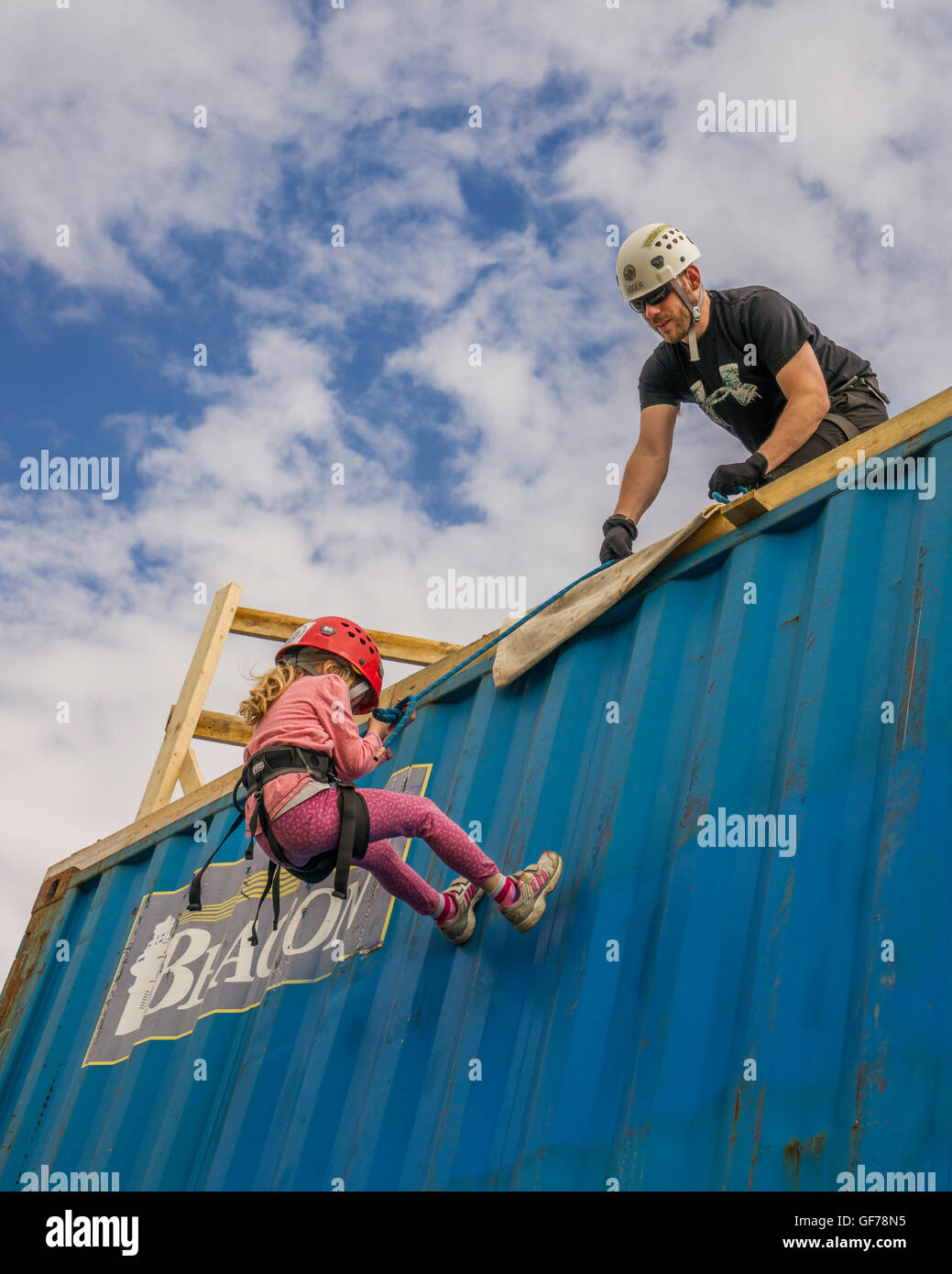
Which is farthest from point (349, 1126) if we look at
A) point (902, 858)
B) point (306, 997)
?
point (902, 858)

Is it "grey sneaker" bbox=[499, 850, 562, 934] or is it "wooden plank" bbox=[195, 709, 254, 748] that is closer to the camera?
"grey sneaker" bbox=[499, 850, 562, 934]

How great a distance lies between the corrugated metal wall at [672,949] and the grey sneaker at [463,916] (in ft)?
0.16

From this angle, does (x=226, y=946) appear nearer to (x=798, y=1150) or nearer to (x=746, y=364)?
(x=798, y=1150)

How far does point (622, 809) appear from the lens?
12.9 feet

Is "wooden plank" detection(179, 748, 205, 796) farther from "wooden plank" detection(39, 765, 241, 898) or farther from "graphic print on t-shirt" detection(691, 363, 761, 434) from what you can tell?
"graphic print on t-shirt" detection(691, 363, 761, 434)

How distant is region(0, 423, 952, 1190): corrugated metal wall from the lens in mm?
2855

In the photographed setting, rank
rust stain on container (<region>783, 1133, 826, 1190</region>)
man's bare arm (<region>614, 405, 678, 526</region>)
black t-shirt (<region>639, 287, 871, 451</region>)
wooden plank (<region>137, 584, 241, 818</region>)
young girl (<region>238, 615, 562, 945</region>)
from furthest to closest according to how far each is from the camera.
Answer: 1. wooden plank (<region>137, 584, 241, 818</region>)
2. man's bare arm (<region>614, 405, 678, 526</region>)
3. black t-shirt (<region>639, 287, 871, 451</region>)
4. young girl (<region>238, 615, 562, 945</region>)
5. rust stain on container (<region>783, 1133, 826, 1190</region>)

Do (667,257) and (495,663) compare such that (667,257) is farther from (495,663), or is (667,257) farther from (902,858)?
(902,858)

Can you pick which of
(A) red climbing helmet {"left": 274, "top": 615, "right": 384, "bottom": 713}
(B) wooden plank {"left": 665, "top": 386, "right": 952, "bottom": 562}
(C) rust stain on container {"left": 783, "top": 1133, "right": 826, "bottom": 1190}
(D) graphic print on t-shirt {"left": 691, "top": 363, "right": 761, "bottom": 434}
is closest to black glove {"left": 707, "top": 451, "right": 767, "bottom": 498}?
(B) wooden plank {"left": 665, "top": 386, "right": 952, "bottom": 562}

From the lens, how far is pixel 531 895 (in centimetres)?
390

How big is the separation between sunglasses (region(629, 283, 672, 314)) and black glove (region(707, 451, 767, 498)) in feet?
3.35

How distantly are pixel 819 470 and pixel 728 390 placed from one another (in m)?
1.49

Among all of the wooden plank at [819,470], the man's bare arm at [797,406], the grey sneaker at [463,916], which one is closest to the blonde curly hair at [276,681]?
the grey sneaker at [463,916]
